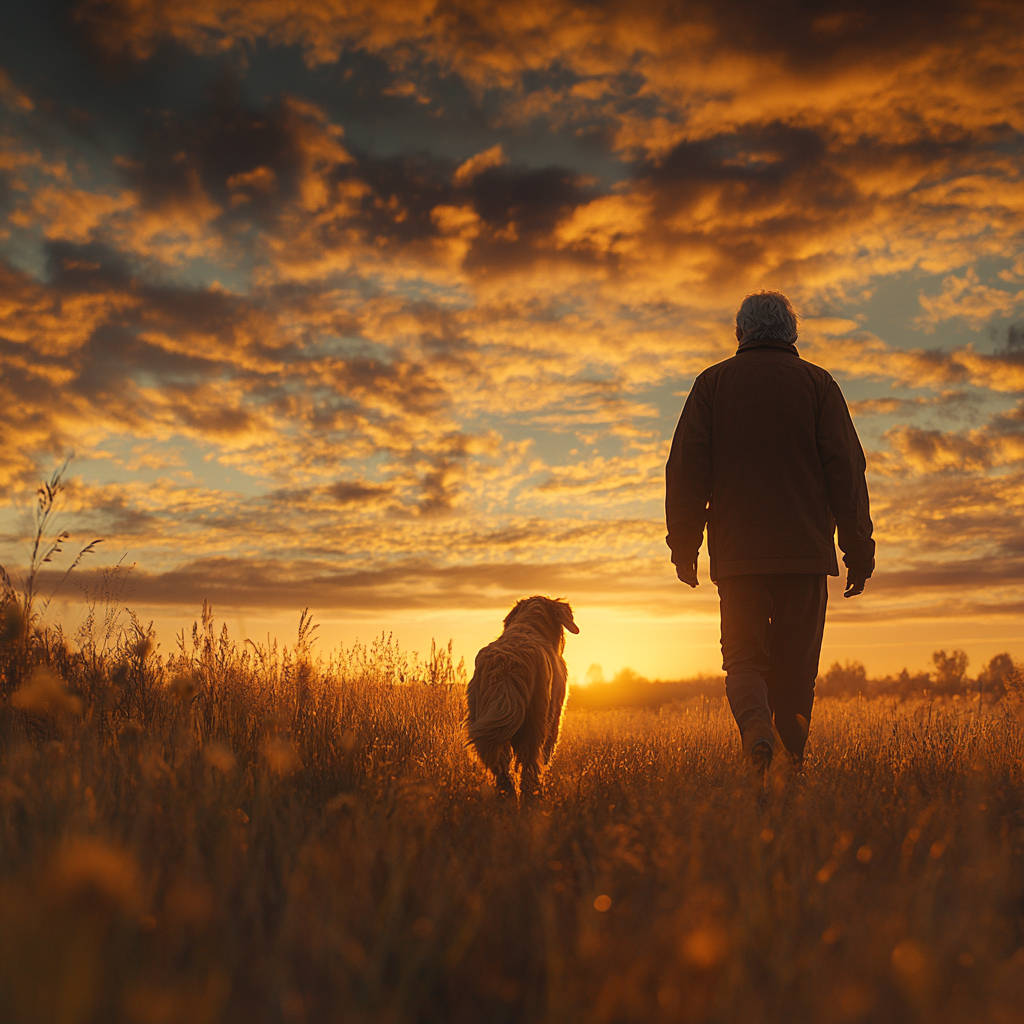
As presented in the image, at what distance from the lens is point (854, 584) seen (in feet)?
16.6

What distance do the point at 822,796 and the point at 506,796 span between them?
5.22ft

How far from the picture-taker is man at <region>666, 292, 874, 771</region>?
185 inches

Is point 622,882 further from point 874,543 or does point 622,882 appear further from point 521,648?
point 874,543

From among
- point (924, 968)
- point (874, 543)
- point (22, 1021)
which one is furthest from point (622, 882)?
point (874, 543)

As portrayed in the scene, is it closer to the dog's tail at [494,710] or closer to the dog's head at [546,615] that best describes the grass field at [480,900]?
the dog's tail at [494,710]

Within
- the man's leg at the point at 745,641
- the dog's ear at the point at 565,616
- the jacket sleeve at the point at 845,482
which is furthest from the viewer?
the dog's ear at the point at 565,616

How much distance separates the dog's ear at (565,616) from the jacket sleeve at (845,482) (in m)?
2.17

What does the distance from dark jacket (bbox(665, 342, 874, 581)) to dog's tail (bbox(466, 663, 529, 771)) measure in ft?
4.75

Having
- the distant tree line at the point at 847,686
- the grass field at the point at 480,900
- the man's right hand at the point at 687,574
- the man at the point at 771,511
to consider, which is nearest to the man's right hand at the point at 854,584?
the man at the point at 771,511

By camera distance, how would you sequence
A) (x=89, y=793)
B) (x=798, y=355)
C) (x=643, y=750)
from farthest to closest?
(x=643, y=750)
(x=798, y=355)
(x=89, y=793)

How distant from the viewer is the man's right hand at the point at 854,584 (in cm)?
502

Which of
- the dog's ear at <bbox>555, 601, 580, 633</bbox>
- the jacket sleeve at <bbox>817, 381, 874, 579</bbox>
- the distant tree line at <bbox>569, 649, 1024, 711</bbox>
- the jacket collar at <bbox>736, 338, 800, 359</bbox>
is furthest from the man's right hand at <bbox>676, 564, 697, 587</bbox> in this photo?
the distant tree line at <bbox>569, 649, 1024, 711</bbox>

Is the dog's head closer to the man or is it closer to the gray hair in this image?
the man

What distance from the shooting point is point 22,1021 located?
126cm
